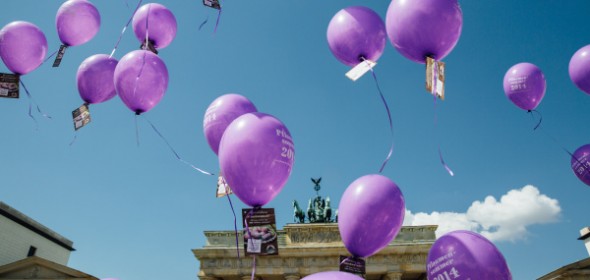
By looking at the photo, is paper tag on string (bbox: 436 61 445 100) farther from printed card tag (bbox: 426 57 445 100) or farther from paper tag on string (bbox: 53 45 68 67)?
paper tag on string (bbox: 53 45 68 67)

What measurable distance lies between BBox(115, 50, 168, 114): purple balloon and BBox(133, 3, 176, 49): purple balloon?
123 cm

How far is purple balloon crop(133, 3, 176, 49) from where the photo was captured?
6680 millimetres

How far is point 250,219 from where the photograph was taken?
399cm

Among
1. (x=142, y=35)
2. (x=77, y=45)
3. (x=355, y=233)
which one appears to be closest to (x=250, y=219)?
(x=355, y=233)

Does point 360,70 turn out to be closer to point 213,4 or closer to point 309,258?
point 213,4

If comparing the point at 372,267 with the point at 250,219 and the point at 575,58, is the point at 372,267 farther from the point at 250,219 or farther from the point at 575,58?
the point at 250,219

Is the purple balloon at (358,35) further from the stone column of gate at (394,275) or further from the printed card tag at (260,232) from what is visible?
the stone column of gate at (394,275)

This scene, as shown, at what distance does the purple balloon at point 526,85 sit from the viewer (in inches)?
285

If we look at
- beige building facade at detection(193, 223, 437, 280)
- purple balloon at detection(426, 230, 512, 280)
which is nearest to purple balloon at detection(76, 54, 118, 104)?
purple balloon at detection(426, 230, 512, 280)

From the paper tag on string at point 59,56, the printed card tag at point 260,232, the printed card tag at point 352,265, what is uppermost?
the paper tag on string at point 59,56

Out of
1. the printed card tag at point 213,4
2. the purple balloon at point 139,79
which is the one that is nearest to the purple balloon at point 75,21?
the purple balloon at point 139,79

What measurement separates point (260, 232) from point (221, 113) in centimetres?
214

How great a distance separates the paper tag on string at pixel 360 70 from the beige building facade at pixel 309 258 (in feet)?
75.1

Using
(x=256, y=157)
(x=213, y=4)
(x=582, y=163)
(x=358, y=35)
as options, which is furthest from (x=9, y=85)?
(x=582, y=163)
